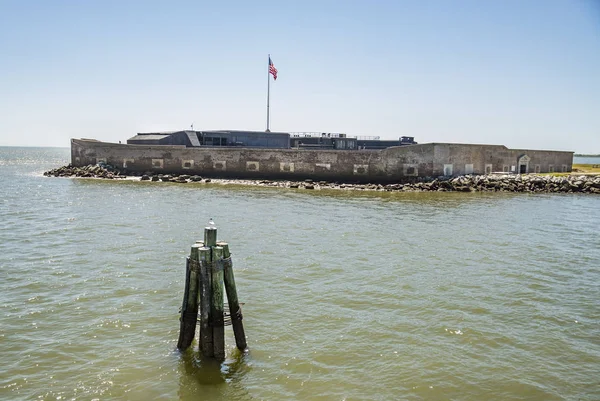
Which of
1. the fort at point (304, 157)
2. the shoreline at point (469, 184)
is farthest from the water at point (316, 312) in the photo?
the fort at point (304, 157)

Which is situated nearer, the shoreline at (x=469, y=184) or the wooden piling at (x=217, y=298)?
the wooden piling at (x=217, y=298)

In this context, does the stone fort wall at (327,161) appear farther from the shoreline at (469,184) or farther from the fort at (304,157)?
the shoreline at (469,184)

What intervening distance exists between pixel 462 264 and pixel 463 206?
14.0m

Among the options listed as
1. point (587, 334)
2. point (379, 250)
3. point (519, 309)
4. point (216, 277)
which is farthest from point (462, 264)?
point (216, 277)

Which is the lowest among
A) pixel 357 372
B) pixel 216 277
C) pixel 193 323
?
pixel 357 372

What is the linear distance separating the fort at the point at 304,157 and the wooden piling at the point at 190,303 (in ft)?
103

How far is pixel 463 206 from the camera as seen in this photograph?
2578 cm

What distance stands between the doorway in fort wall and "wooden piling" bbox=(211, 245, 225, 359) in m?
39.7

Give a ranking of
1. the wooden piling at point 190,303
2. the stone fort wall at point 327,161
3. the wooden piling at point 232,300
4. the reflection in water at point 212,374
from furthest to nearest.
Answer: the stone fort wall at point 327,161, the wooden piling at point 232,300, the wooden piling at point 190,303, the reflection in water at point 212,374

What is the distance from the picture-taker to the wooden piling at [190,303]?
22.1 feet

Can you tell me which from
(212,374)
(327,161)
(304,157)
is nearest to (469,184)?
(327,161)

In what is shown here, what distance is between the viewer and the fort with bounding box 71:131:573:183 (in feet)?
121

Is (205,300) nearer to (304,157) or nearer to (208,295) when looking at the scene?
(208,295)

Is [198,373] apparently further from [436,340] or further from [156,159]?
[156,159]
